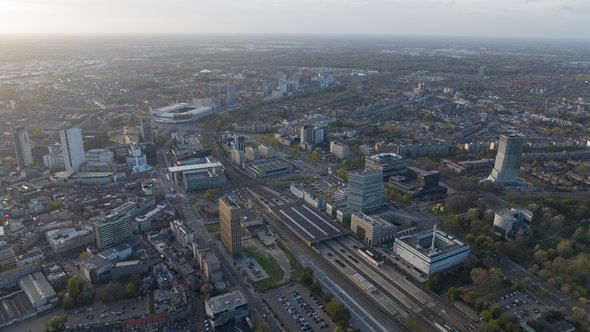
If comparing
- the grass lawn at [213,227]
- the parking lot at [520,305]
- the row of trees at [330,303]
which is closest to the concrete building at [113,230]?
the grass lawn at [213,227]

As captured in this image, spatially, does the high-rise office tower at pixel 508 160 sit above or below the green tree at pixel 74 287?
above

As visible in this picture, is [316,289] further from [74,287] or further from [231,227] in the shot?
[74,287]

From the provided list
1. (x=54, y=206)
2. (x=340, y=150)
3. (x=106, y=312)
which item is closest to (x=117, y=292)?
(x=106, y=312)

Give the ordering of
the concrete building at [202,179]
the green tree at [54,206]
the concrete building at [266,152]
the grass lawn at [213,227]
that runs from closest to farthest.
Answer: the grass lawn at [213,227]
the green tree at [54,206]
the concrete building at [202,179]
the concrete building at [266,152]

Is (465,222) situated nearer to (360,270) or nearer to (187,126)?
(360,270)

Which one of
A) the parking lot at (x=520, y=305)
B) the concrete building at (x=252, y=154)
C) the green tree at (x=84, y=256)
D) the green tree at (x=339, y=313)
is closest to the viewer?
the green tree at (x=339, y=313)

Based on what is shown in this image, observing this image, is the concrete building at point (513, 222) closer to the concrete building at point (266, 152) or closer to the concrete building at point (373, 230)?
the concrete building at point (373, 230)

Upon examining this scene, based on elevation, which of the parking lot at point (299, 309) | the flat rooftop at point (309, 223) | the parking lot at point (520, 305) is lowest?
the parking lot at point (520, 305)
